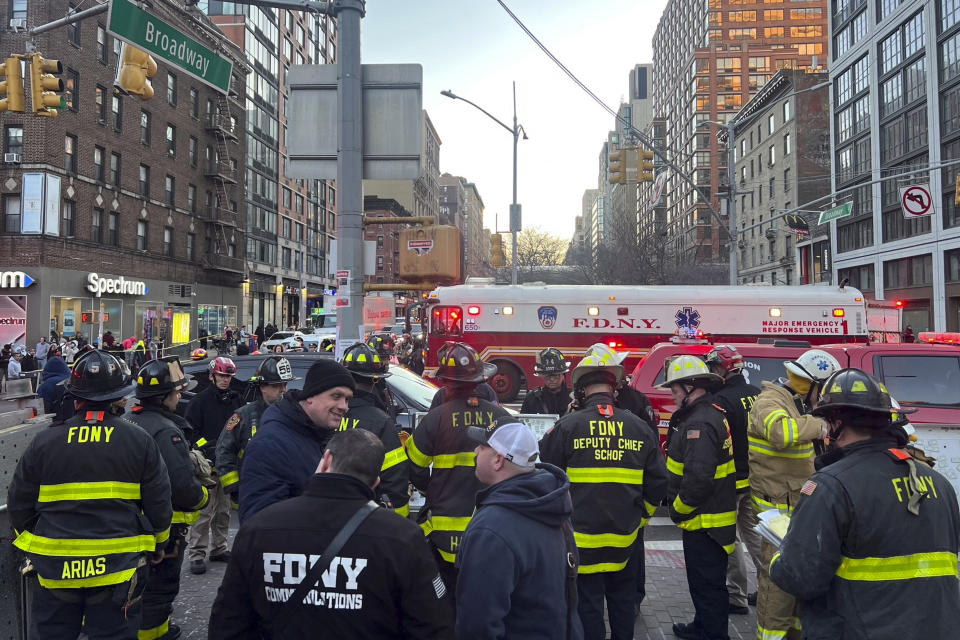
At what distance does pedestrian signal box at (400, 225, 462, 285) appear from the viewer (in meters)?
5.48

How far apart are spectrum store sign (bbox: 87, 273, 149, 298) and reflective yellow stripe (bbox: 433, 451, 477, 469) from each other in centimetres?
3129

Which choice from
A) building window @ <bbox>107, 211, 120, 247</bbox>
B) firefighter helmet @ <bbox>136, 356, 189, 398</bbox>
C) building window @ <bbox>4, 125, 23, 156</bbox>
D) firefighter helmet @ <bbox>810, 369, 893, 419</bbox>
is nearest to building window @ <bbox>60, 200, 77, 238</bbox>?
building window @ <bbox>107, 211, 120, 247</bbox>

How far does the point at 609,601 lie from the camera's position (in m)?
3.88

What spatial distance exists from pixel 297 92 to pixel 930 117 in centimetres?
3936

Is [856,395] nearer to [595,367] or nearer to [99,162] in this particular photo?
[595,367]

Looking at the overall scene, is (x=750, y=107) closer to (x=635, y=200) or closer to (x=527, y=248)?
(x=527, y=248)

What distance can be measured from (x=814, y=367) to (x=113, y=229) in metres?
34.8

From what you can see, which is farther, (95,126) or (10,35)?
(95,126)

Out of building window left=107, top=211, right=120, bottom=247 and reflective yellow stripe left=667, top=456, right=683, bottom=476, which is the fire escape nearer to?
building window left=107, top=211, right=120, bottom=247

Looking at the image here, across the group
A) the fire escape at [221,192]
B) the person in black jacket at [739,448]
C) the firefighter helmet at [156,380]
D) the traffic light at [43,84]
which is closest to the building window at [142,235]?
the fire escape at [221,192]

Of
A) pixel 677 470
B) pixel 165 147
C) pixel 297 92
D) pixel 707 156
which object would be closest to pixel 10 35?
pixel 165 147

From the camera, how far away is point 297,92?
5.97m

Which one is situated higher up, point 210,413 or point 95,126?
point 95,126

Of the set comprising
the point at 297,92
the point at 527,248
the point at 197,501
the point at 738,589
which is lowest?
the point at 738,589
